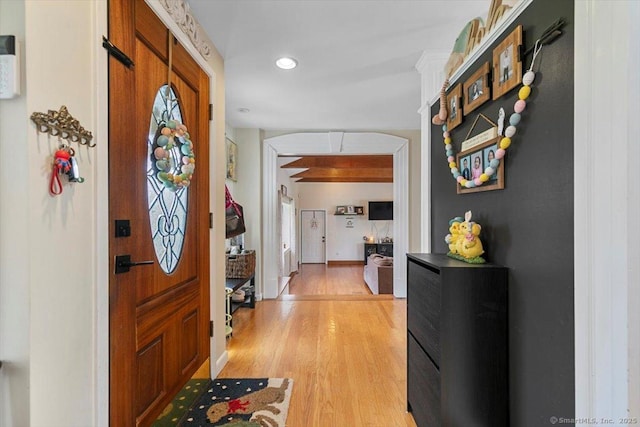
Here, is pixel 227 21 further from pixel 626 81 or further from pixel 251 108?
pixel 626 81

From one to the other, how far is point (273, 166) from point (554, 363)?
153 inches

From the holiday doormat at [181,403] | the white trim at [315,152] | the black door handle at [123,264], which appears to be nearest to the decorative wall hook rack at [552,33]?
the black door handle at [123,264]

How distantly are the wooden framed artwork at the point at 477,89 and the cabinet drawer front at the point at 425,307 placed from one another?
0.83 metres

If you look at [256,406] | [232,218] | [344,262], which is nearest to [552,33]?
[256,406]

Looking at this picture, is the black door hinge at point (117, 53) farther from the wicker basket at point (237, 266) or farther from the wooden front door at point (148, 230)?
the wicker basket at point (237, 266)

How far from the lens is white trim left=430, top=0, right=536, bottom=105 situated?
110cm

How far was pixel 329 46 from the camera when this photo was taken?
7.13 ft

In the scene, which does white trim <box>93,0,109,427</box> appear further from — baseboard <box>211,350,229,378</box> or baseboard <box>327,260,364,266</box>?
baseboard <box>327,260,364,266</box>

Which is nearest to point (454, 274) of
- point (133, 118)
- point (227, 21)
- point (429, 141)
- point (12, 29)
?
point (429, 141)

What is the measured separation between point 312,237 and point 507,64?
339 inches

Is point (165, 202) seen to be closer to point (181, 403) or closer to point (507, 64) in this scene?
point (181, 403)

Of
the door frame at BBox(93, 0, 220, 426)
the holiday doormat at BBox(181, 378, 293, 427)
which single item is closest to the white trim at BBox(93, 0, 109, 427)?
the door frame at BBox(93, 0, 220, 426)

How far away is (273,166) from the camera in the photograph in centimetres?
434

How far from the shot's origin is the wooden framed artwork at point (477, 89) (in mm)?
1316
